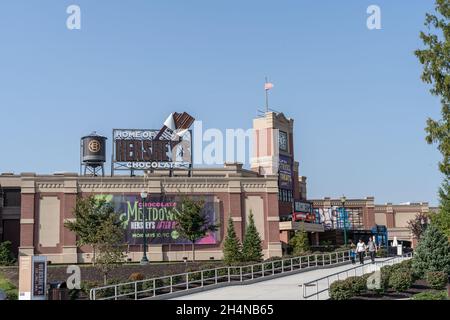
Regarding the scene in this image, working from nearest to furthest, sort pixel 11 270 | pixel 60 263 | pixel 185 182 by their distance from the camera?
pixel 11 270, pixel 60 263, pixel 185 182

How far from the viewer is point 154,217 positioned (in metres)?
60.6

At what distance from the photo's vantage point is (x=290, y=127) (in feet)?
249

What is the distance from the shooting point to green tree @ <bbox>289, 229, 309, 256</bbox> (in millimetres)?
61737

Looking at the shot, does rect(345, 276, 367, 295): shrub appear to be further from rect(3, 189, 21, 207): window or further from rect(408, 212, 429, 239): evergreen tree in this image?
rect(3, 189, 21, 207): window

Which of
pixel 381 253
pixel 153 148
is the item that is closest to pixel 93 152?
pixel 153 148

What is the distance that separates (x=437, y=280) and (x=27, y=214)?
135ft

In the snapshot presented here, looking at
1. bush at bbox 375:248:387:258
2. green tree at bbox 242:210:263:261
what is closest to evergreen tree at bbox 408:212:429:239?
bush at bbox 375:248:387:258

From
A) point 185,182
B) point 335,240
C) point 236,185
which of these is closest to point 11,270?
point 185,182

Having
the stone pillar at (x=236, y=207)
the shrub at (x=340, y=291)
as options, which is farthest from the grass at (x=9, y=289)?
the stone pillar at (x=236, y=207)

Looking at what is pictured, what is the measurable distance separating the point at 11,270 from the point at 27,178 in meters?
14.5

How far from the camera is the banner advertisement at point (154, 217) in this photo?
59625 millimetres
